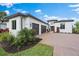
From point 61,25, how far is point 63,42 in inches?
7.2

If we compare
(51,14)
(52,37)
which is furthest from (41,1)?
(52,37)

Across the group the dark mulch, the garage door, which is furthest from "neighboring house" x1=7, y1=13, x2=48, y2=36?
the dark mulch

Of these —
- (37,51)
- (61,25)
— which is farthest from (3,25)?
(61,25)

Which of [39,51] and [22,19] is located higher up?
[22,19]

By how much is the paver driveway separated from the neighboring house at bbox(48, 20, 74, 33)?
5 cm

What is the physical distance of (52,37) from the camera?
361 centimetres

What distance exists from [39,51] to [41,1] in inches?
20.7

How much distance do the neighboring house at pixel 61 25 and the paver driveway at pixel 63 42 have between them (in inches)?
2.0

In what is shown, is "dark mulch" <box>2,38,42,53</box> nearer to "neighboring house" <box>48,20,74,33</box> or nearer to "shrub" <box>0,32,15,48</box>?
"shrub" <box>0,32,15,48</box>

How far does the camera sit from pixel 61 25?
3.61 m

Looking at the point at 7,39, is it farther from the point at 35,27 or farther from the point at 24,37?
the point at 35,27

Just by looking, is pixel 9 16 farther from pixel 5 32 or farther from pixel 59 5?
pixel 59 5

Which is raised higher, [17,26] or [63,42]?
[17,26]

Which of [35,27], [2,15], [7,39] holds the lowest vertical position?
[7,39]
